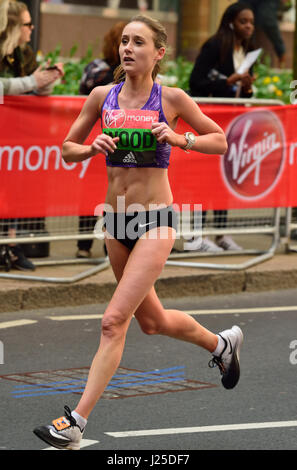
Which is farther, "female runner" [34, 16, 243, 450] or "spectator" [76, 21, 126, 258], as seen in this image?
"spectator" [76, 21, 126, 258]

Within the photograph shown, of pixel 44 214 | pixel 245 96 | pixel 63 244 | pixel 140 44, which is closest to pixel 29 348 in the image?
pixel 44 214

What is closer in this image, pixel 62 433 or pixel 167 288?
pixel 62 433

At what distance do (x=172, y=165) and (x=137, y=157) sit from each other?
429 centimetres

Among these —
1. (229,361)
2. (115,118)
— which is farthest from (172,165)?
(115,118)

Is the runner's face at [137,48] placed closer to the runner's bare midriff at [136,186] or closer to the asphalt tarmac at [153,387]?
the runner's bare midriff at [136,186]

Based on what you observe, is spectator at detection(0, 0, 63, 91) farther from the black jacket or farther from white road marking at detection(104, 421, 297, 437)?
white road marking at detection(104, 421, 297, 437)

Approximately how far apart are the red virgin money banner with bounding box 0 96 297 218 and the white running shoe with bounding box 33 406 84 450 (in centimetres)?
405

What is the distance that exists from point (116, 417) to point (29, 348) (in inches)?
65.4

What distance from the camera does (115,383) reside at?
6.67m

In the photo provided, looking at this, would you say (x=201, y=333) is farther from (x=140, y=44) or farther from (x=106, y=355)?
(x=140, y=44)

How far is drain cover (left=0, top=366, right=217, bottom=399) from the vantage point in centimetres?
647

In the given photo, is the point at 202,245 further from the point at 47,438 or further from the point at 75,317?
the point at 47,438

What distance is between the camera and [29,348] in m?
7.51

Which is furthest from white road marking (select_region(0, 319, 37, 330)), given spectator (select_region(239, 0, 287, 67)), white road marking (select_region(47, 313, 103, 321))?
spectator (select_region(239, 0, 287, 67))
